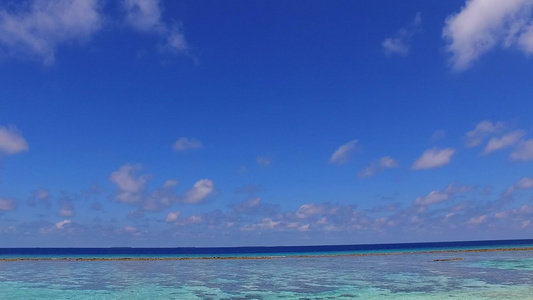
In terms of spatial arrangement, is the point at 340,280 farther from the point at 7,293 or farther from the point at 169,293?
the point at 7,293

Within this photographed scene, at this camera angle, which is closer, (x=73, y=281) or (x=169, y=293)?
(x=169, y=293)

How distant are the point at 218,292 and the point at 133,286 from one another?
7.75m

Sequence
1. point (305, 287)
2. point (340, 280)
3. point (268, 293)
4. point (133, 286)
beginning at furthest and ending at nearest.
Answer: point (340, 280) → point (133, 286) → point (305, 287) → point (268, 293)

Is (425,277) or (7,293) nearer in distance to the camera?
(7,293)

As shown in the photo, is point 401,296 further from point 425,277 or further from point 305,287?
point 425,277

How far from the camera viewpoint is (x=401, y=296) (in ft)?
80.3

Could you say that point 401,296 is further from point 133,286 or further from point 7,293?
point 7,293

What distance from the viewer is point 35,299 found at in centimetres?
2556

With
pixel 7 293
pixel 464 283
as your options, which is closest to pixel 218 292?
pixel 7 293

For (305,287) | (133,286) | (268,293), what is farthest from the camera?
(133,286)

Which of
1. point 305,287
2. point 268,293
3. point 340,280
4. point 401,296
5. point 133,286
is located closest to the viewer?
point 401,296

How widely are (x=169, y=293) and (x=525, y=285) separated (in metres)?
23.4

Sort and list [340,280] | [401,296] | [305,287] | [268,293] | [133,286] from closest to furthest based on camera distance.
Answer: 1. [401,296]
2. [268,293]
3. [305,287]
4. [133,286]
5. [340,280]

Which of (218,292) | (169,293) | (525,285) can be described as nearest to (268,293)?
(218,292)
